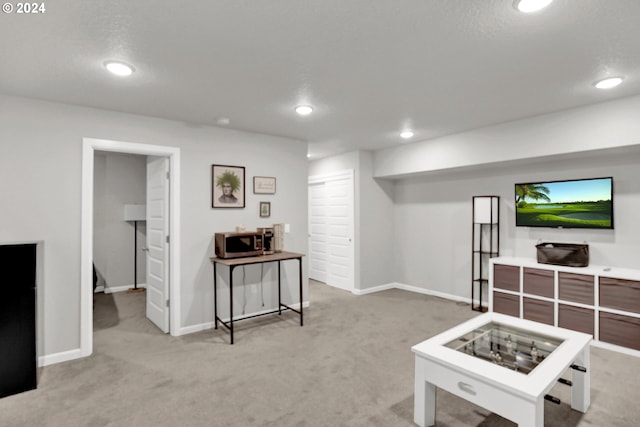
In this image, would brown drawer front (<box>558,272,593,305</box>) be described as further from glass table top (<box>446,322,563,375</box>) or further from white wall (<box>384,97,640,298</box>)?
glass table top (<box>446,322,563,375</box>)

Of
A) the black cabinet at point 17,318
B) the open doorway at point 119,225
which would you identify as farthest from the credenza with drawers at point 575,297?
the open doorway at point 119,225

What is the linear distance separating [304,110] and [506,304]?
327 cm

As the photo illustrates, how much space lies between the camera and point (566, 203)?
Answer: 12.7ft

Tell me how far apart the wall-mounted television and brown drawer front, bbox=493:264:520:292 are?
65cm

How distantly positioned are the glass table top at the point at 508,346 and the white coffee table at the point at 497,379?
1.9 inches

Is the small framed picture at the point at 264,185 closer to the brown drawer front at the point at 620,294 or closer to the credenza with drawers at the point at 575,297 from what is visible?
the credenza with drawers at the point at 575,297

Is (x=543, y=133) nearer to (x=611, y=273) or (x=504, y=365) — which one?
(x=611, y=273)

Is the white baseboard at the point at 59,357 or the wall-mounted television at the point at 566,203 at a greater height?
the wall-mounted television at the point at 566,203

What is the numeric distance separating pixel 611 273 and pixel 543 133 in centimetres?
154

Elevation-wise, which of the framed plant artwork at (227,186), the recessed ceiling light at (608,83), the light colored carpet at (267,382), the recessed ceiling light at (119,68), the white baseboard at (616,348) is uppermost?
the recessed ceiling light at (608,83)

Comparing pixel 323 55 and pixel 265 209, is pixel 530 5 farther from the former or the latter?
pixel 265 209

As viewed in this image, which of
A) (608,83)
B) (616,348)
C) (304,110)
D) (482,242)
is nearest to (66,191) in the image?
(304,110)

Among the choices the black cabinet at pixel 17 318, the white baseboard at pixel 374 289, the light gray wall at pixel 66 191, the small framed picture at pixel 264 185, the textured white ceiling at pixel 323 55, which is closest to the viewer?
the textured white ceiling at pixel 323 55

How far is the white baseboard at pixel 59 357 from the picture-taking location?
9.76 ft
